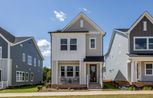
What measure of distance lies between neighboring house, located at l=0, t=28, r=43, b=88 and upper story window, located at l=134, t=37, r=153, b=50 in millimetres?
16404

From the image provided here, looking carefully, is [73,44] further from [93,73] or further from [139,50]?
[139,50]

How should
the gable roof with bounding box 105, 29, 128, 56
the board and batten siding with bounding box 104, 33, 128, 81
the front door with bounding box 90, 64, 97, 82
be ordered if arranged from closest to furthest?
1. the front door with bounding box 90, 64, 97, 82
2. the gable roof with bounding box 105, 29, 128, 56
3. the board and batten siding with bounding box 104, 33, 128, 81

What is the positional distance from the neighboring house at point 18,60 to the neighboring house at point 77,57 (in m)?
7.69

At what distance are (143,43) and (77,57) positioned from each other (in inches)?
329

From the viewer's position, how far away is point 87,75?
39625 millimetres

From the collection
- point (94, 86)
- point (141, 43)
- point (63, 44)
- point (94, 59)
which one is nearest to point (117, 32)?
point (141, 43)

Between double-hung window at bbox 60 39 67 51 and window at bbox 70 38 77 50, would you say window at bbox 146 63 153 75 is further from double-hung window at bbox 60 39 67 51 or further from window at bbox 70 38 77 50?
double-hung window at bbox 60 39 67 51

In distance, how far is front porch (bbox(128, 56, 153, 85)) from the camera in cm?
3912

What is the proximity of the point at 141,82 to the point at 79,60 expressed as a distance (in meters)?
7.57

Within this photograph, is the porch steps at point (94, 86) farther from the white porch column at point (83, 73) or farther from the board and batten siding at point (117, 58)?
the board and batten siding at point (117, 58)

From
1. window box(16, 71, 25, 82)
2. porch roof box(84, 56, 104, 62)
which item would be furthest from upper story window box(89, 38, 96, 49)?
window box(16, 71, 25, 82)

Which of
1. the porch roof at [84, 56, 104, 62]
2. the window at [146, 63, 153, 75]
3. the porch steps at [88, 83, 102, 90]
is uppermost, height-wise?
the porch roof at [84, 56, 104, 62]

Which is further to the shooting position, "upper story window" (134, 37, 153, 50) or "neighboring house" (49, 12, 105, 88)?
"upper story window" (134, 37, 153, 50)

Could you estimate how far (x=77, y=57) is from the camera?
39688 millimetres
